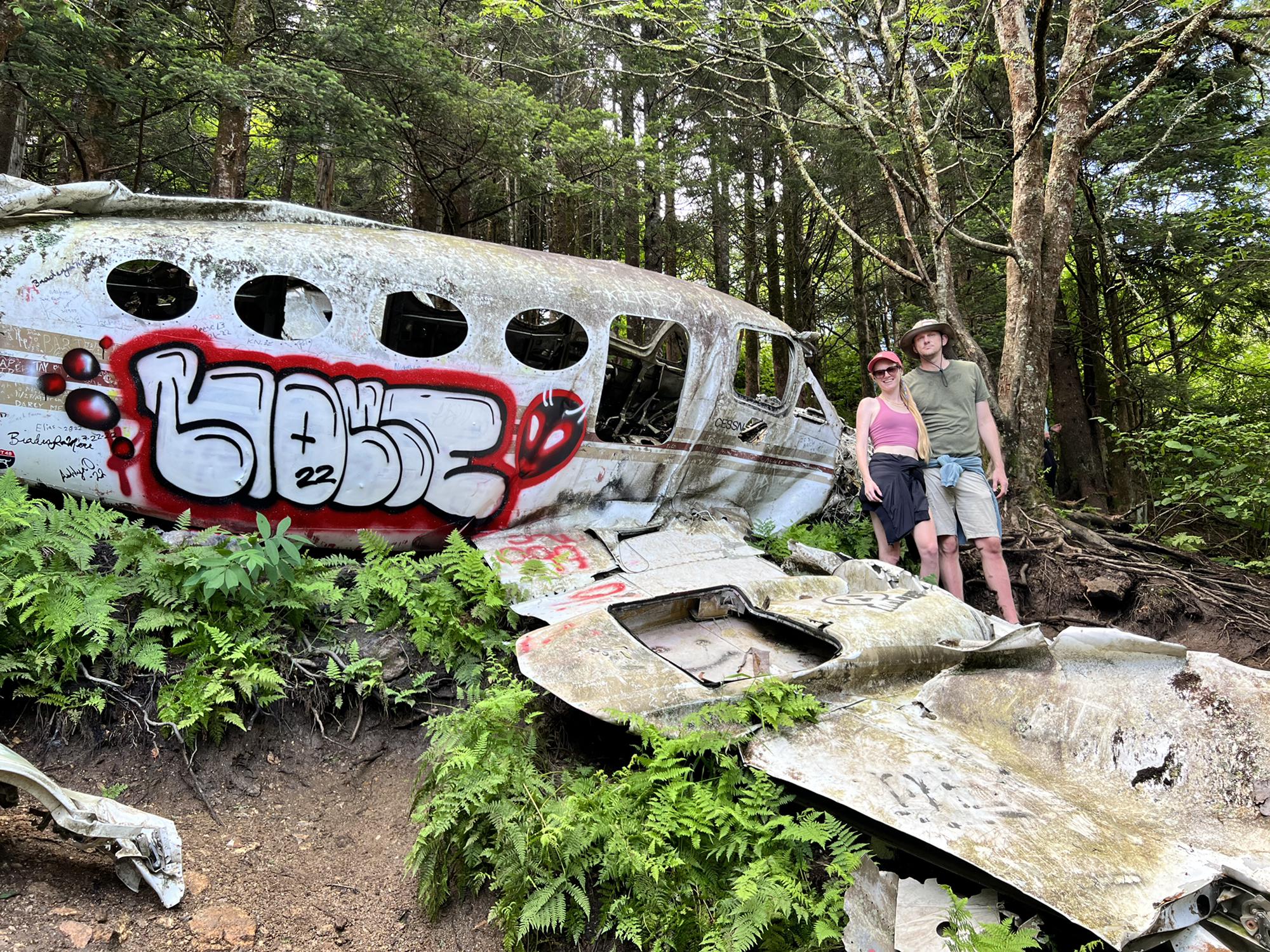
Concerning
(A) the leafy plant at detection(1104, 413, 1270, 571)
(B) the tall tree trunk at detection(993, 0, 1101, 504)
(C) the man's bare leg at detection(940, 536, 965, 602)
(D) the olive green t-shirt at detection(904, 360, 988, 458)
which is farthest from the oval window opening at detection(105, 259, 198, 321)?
(A) the leafy plant at detection(1104, 413, 1270, 571)

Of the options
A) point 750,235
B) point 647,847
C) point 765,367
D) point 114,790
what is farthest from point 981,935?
point 765,367

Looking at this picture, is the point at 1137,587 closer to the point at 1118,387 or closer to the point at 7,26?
the point at 1118,387

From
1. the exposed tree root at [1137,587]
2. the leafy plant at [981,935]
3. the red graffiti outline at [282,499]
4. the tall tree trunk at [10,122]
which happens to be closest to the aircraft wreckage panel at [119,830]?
the red graffiti outline at [282,499]

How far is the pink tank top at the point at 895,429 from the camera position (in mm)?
6180

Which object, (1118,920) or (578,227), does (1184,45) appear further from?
(578,227)

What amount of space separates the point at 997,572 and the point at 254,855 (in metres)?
5.82

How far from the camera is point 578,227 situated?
15852mm

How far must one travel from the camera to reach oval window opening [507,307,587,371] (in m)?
7.39

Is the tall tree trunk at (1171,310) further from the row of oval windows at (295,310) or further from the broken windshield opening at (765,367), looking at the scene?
the row of oval windows at (295,310)

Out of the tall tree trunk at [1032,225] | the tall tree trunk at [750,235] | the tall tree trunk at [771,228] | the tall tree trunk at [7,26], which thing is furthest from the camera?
the tall tree trunk at [750,235]

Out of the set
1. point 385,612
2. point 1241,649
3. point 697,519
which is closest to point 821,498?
point 697,519

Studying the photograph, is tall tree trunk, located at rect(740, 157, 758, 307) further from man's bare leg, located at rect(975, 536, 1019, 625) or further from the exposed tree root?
man's bare leg, located at rect(975, 536, 1019, 625)

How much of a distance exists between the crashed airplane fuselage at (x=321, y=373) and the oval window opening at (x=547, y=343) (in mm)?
57

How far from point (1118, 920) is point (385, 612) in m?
4.41
